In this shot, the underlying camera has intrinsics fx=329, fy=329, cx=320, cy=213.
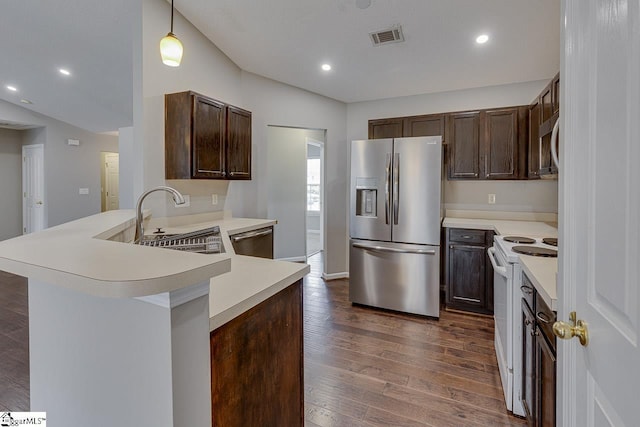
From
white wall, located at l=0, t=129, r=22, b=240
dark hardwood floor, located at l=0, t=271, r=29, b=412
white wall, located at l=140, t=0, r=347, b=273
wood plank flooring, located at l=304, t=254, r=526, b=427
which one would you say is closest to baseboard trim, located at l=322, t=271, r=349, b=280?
white wall, located at l=140, t=0, r=347, b=273

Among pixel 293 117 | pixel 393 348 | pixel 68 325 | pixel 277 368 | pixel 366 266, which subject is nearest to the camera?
pixel 68 325

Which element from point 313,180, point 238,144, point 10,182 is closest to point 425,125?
point 238,144

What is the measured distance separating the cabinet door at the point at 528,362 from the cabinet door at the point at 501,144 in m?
2.29

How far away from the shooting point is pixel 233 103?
3.83 meters

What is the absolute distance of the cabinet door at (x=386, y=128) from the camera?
4.09 metres

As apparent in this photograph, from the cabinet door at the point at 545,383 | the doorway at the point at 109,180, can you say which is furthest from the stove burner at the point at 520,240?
the doorway at the point at 109,180

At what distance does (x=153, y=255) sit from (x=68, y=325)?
1.45ft

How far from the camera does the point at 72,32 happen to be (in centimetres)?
338

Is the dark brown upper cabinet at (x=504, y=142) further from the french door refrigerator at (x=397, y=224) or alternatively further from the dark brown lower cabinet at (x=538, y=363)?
the dark brown lower cabinet at (x=538, y=363)

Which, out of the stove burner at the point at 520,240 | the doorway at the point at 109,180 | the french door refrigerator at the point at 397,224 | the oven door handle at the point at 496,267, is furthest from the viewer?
the doorway at the point at 109,180

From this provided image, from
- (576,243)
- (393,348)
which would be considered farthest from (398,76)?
(576,243)

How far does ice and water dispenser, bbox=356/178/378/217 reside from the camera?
3.55 metres

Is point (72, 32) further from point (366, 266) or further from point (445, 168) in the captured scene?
point (445, 168)

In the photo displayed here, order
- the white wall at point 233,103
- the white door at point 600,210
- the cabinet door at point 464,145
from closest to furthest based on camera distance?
the white door at point 600,210, the white wall at point 233,103, the cabinet door at point 464,145
